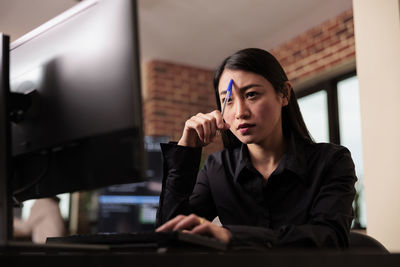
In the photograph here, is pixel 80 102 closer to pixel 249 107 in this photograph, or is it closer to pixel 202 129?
pixel 202 129

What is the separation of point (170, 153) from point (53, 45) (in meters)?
0.44

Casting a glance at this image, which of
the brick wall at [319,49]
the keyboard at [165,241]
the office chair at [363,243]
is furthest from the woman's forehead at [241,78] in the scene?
the brick wall at [319,49]

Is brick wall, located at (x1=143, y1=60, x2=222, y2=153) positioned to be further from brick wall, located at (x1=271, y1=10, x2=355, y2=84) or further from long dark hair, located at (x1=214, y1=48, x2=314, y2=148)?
long dark hair, located at (x1=214, y1=48, x2=314, y2=148)

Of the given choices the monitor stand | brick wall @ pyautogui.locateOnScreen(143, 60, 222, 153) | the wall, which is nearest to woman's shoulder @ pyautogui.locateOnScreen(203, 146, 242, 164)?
the wall

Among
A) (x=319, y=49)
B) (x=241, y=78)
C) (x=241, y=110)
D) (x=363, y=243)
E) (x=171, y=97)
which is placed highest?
(x=319, y=49)

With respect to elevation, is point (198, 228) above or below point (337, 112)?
below

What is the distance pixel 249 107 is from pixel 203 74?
18.1ft

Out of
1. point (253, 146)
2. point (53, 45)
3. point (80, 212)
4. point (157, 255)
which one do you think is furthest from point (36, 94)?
point (80, 212)

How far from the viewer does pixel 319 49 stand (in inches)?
217

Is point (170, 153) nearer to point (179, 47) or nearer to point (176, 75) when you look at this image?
point (179, 47)

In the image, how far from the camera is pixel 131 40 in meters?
0.81

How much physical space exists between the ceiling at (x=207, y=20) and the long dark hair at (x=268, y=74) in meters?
3.38

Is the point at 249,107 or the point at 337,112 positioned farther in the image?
the point at 337,112

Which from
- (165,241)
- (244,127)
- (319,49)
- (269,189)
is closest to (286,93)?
(244,127)
